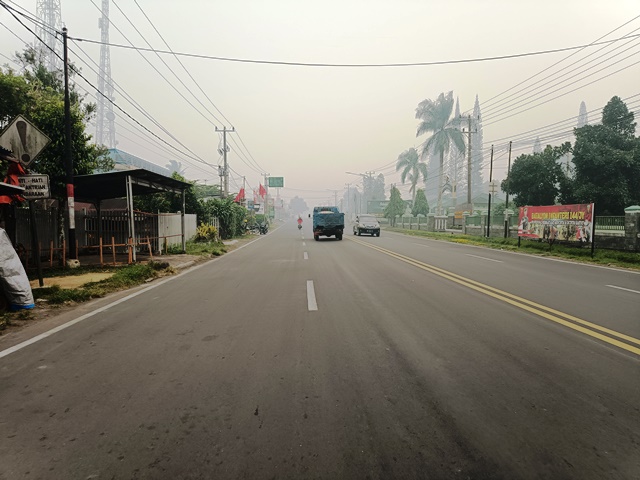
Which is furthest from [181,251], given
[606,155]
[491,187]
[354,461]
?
[606,155]

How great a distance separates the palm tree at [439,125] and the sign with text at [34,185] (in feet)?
178

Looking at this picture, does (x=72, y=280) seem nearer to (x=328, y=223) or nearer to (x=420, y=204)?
(x=328, y=223)

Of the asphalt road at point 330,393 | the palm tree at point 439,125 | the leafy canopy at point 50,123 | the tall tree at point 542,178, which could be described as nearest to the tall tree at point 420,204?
the palm tree at point 439,125

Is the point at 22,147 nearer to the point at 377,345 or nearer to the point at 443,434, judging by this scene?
the point at 377,345

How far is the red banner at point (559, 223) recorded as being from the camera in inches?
643

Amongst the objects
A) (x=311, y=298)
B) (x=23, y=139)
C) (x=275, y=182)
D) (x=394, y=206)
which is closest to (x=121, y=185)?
(x=23, y=139)

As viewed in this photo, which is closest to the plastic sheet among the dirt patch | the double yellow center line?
the dirt patch

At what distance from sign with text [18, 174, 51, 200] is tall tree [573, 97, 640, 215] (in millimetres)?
27776

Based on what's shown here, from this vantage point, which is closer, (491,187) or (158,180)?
(158,180)

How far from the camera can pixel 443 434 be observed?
263 centimetres

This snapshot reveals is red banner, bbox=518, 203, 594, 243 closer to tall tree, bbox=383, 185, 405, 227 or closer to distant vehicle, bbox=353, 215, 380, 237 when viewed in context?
distant vehicle, bbox=353, 215, 380, 237

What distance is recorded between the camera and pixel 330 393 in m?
3.25

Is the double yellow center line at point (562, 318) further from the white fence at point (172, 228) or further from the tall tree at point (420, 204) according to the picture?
the tall tree at point (420, 204)

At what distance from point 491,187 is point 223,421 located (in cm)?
2612
